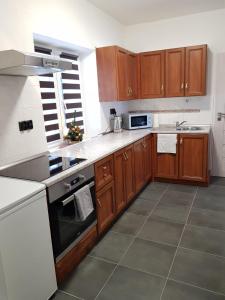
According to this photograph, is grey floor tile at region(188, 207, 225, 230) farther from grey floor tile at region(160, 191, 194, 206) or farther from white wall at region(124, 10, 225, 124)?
white wall at region(124, 10, 225, 124)

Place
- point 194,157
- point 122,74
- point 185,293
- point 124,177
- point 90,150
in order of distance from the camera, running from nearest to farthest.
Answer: point 185,293 → point 90,150 → point 124,177 → point 122,74 → point 194,157

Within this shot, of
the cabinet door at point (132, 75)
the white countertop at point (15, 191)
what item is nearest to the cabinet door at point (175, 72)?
the cabinet door at point (132, 75)

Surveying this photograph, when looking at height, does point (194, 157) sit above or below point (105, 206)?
above

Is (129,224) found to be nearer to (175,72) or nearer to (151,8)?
(175,72)

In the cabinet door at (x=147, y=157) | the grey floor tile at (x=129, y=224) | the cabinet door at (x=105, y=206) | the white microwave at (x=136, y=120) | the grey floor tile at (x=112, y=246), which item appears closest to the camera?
the grey floor tile at (x=112, y=246)

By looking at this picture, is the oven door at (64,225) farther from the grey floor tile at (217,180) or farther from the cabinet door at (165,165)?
the grey floor tile at (217,180)

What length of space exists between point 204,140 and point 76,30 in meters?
2.17

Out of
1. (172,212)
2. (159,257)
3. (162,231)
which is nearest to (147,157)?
(172,212)

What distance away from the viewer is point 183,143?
3477 mm

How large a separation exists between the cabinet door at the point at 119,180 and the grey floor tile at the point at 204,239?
2.43 ft

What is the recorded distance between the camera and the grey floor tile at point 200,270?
5.86ft

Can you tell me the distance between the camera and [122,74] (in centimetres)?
336

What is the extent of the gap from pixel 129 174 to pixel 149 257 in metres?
1.07

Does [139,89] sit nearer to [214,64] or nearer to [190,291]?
[214,64]
